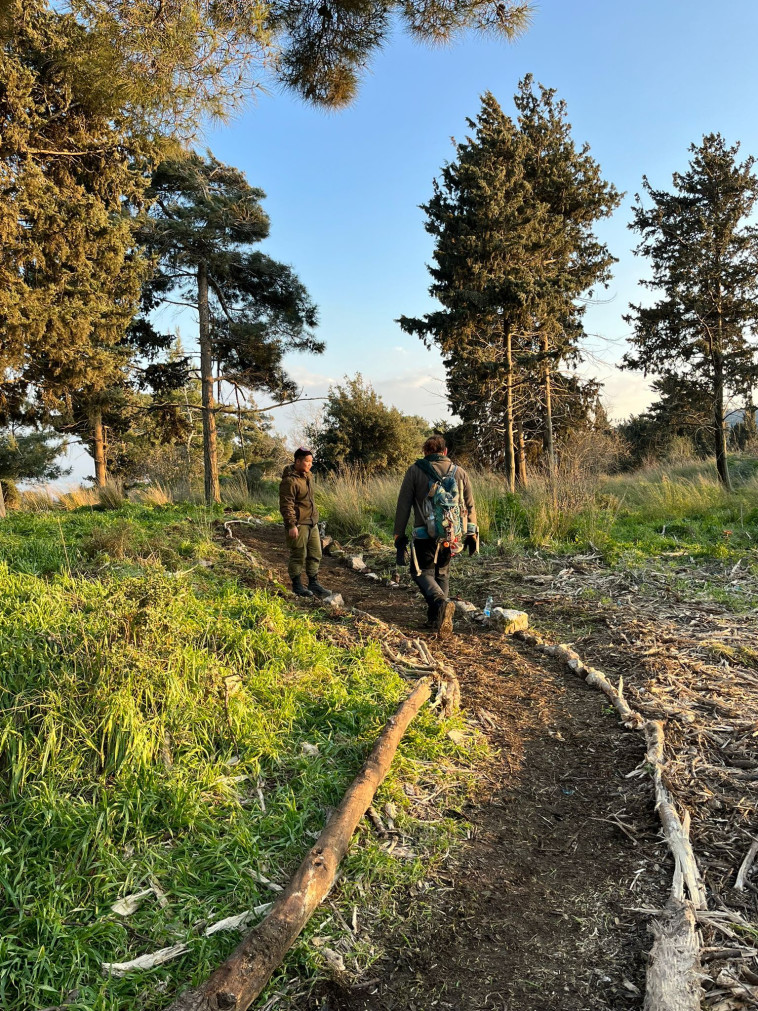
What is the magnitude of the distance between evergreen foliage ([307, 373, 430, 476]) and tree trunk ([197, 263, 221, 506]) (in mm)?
9120

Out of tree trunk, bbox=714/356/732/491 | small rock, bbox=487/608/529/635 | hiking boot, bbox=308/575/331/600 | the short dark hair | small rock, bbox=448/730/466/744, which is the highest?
tree trunk, bbox=714/356/732/491

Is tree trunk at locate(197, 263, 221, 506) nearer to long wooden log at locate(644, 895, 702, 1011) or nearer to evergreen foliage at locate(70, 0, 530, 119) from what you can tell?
evergreen foliage at locate(70, 0, 530, 119)

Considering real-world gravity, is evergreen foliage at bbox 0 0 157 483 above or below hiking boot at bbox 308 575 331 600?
above

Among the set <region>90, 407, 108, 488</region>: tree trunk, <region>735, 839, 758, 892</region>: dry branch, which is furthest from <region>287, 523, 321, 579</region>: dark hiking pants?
<region>90, 407, 108, 488</region>: tree trunk

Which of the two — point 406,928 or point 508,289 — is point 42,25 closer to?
point 508,289

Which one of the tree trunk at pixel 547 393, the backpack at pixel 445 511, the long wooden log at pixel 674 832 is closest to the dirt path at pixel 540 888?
the long wooden log at pixel 674 832

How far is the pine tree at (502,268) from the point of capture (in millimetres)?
15102

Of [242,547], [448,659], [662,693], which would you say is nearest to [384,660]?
[448,659]

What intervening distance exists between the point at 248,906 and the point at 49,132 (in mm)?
15239

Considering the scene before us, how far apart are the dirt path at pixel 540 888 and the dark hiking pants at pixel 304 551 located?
3.18 meters

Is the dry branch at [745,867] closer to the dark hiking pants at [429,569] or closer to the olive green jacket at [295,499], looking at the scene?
the dark hiking pants at [429,569]

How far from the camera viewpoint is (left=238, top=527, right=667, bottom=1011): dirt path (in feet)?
6.55

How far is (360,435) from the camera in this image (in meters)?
25.6

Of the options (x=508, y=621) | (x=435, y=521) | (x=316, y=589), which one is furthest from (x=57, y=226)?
(x=508, y=621)
